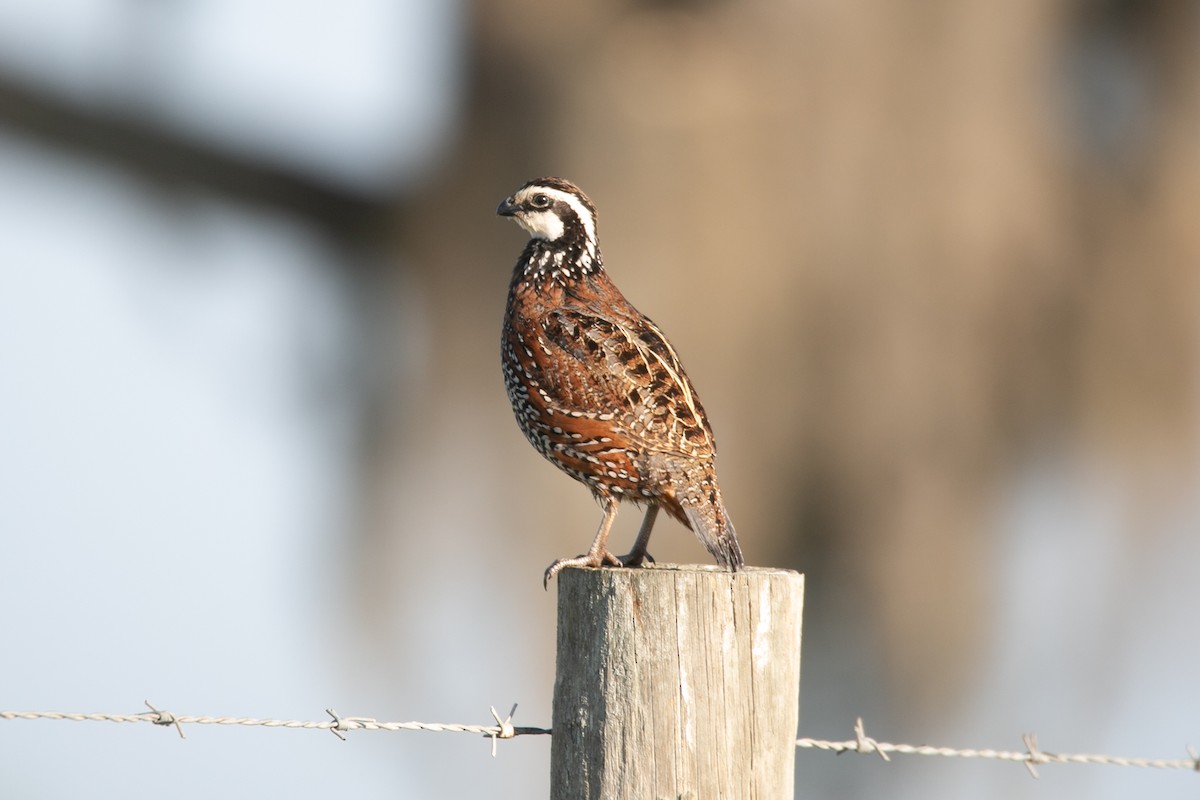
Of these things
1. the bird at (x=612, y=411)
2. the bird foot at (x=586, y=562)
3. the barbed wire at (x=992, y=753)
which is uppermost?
the bird at (x=612, y=411)

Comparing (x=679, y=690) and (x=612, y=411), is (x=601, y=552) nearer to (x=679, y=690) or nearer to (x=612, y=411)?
(x=612, y=411)

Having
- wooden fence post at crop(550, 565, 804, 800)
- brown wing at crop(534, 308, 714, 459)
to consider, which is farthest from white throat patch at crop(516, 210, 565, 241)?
wooden fence post at crop(550, 565, 804, 800)

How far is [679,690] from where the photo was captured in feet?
9.38

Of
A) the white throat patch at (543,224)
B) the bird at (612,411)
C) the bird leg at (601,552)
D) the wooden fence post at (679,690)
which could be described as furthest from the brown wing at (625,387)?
the wooden fence post at (679,690)

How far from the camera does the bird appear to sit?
377 cm

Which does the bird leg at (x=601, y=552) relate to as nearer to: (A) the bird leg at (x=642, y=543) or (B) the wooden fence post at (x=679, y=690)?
(A) the bird leg at (x=642, y=543)

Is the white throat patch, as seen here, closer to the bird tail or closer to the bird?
the bird

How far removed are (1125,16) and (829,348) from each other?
2.81 metres

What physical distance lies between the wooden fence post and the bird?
0.68 meters

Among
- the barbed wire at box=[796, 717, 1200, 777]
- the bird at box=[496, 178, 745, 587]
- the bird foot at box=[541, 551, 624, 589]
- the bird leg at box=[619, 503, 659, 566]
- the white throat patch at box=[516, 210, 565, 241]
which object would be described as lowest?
the barbed wire at box=[796, 717, 1200, 777]

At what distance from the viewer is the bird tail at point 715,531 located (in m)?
3.53

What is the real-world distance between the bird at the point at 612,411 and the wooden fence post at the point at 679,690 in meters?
0.68

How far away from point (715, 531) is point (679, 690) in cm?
82

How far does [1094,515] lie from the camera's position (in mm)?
9055
